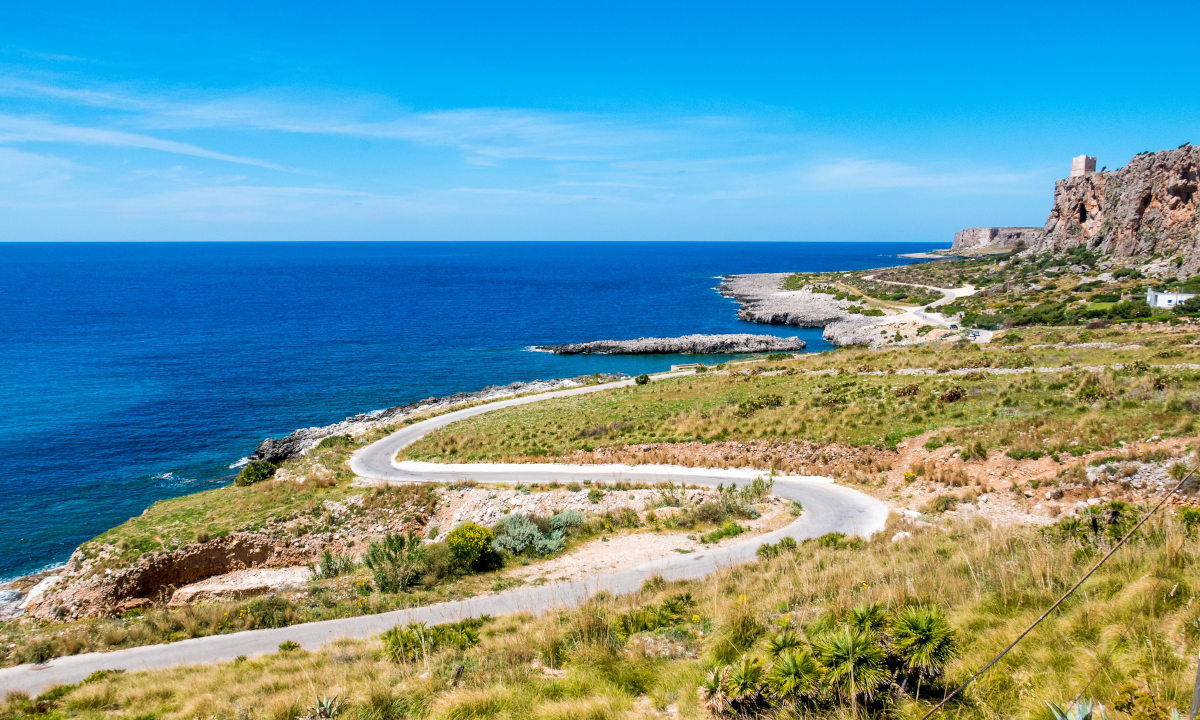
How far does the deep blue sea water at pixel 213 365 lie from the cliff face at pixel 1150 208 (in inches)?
1995

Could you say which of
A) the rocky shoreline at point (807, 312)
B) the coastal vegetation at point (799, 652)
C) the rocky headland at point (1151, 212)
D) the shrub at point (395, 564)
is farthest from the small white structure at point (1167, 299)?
the shrub at point (395, 564)

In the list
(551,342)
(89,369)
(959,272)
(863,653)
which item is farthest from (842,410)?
(959,272)

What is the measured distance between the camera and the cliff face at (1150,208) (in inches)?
3359

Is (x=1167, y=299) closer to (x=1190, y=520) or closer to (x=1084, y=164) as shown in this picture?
(x=1190, y=520)

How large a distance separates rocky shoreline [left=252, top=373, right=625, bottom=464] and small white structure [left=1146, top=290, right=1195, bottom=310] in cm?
5097

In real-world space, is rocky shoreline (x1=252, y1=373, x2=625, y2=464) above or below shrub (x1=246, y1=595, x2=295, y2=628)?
below

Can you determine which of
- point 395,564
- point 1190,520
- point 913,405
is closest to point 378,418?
point 395,564

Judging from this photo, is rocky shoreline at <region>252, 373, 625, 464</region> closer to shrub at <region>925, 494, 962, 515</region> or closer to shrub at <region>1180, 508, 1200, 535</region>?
shrub at <region>925, 494, 962, 515</region>

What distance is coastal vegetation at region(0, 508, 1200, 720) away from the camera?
5.92m

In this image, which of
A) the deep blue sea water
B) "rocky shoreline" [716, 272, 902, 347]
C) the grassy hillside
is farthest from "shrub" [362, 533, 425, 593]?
"rocky shoreline" [716, 272, 902, 347]

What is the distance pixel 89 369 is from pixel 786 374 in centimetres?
6941

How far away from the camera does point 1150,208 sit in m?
92.9

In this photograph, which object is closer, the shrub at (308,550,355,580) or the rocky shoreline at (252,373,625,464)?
the shrub at (308,550,355,580)

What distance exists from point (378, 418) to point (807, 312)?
248 feet
